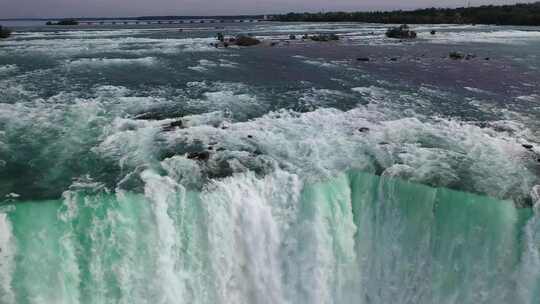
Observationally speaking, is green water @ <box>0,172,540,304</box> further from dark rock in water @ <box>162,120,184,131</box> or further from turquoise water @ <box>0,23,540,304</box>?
dark rock in water @ <box>162,120,184,131</box>

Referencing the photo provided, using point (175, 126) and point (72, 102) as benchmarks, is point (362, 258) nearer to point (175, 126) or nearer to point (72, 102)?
point (175, 126)

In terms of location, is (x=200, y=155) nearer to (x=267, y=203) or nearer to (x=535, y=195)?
(x=267, y=203)

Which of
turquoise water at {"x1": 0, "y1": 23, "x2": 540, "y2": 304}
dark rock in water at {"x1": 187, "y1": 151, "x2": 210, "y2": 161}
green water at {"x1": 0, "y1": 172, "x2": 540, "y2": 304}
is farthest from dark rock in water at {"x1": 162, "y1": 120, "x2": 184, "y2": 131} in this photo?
green water at {"x1": 0, "y1": 172, "x2": 540, "y2": 304}

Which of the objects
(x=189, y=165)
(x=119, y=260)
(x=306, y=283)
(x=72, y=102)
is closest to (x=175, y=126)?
(x=189, y=165)

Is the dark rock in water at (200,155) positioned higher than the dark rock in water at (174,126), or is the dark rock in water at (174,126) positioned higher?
the dark rock in water at (174,126)

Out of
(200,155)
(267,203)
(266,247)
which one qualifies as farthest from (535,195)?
(200,155)

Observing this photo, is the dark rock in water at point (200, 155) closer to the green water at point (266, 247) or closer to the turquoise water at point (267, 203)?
the turquoise water at point (267, 203)

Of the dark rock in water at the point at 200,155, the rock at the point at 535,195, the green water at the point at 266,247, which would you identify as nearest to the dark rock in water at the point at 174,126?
the dark rock in water at the point at 200,155
